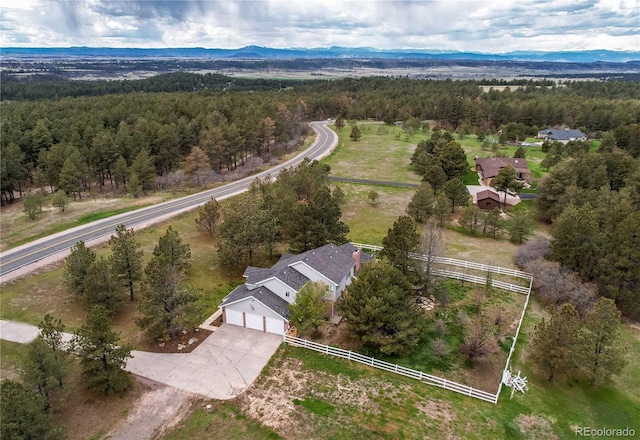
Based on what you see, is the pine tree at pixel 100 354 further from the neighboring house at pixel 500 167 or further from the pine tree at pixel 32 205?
the neighboring house at pixel 500 167

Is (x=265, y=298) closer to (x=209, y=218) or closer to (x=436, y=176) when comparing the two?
(x=209, y=218)

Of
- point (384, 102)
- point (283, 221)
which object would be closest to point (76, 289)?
point (283, 221)

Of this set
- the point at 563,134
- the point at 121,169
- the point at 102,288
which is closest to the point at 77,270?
the point at 102,288

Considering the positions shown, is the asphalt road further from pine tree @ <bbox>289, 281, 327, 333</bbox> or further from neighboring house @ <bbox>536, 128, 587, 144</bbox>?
neighboring house @ <bbox>536, 128, 587, 144</bbox>

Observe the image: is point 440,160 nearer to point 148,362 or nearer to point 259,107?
point 259,107

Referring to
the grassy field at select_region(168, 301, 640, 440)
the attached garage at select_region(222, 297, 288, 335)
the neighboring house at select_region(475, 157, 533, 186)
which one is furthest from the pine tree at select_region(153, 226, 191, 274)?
the neighboring house at select_region(475, 157, 533, 186)
